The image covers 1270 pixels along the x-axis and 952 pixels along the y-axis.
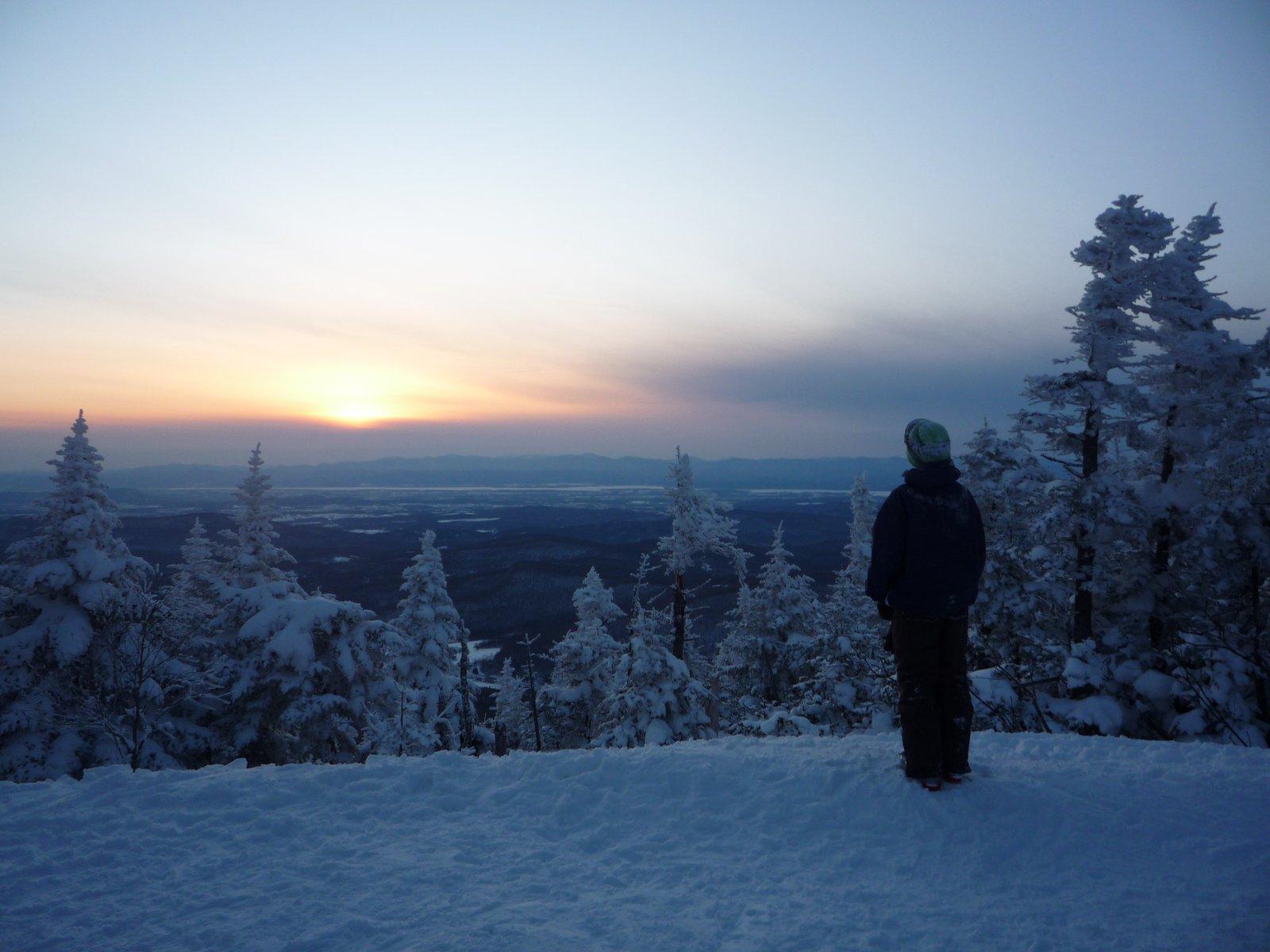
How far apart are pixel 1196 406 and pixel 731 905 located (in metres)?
17.3

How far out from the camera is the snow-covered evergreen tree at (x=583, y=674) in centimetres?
2811

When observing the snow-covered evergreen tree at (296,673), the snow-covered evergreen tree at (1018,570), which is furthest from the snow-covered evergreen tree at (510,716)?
the snow-covered evergreen tree at (1018,570)

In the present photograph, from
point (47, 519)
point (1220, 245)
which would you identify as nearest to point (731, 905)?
point (47, 519)

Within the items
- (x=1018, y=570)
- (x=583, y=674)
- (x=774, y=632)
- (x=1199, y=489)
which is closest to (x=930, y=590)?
(x=1199, y=489)

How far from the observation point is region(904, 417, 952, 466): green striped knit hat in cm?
488

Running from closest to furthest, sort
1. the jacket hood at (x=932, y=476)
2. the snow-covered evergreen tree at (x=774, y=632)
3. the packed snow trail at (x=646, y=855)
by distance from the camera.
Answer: the packed snow trail at (x=646, y=855), the jacket hood at (x=932, y=476), the snow-covered evergreen tree at (x=774, y=632)

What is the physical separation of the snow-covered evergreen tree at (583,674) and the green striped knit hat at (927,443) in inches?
925

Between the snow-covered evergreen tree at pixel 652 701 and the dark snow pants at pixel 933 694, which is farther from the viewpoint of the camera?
the snow-covered evergreen tree at pixel 652 701

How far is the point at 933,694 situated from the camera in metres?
4.72

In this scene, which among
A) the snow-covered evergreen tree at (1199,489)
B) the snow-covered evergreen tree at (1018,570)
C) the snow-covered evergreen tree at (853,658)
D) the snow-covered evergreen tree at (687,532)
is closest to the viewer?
the snow-covered evergreen tree at (1199,489)

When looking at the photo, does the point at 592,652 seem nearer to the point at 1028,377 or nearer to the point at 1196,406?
the point at 1028,377

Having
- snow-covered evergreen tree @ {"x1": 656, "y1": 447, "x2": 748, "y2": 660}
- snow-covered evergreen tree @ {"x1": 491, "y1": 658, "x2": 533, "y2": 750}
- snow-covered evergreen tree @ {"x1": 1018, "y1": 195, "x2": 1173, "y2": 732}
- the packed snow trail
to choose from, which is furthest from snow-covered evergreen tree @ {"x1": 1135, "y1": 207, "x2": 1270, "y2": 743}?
snow-covered evergreen tree @ {"x1": 491, "y1": 658, "x2": 533, "y2": 750}

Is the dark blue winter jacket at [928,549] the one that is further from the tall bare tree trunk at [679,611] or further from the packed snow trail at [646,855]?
the tall bare tree trunk at [679,611]

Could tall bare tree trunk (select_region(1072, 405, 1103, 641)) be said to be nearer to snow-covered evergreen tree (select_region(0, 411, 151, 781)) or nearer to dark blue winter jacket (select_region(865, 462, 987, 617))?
dark blue winter jacket (select_region(865, 462, 987, 617))
